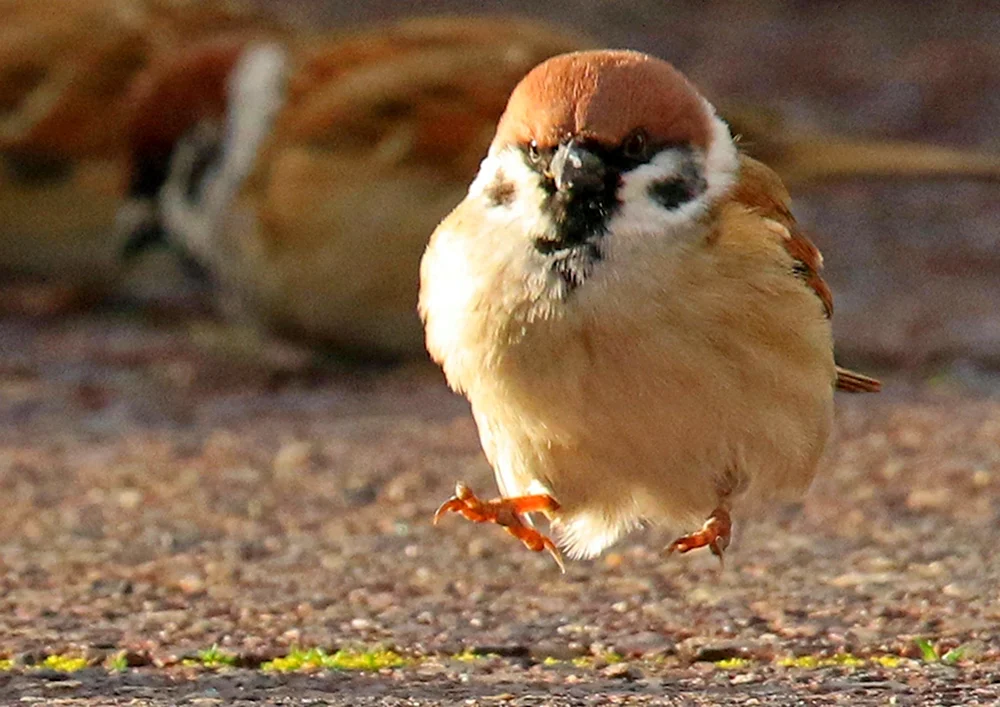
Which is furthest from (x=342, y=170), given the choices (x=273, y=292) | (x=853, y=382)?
(x=853, y=382)

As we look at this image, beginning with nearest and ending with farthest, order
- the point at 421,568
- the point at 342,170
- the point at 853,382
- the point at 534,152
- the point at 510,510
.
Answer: the point at 534,152
the point at 510,510
the point at 853,382
the point at 421,568
the point at 342,170

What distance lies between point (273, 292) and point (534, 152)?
12.0ft

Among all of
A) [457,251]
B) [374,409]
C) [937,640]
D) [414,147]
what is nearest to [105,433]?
[374,409]

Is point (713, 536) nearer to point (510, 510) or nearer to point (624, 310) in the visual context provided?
point (510, 510)

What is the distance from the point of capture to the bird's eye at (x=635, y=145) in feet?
12.8

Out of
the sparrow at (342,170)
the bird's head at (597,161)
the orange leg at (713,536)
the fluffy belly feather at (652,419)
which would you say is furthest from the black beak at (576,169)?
the sparrow at (342,170)

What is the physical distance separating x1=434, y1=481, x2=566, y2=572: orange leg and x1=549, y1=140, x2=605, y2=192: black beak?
64 cm

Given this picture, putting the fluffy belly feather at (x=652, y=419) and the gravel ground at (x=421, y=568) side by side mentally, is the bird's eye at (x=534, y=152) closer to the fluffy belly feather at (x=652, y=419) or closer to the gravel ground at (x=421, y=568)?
the fluffy belly feather at (x=652, y=419)

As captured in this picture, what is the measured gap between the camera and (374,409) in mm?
7020

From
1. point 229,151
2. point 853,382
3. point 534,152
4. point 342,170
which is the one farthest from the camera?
point 229,151

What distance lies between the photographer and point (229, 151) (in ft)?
25.4

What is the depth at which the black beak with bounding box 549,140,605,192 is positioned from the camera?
3.79 meters

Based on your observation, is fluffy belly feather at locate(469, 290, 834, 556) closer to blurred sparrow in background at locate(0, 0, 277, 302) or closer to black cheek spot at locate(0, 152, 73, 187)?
blurred sparrow in background at locate(0, 0, 277, 302)

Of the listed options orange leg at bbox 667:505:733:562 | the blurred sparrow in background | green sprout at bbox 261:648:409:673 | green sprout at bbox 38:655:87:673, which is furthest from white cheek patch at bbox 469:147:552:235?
the blurred sparrow in background
